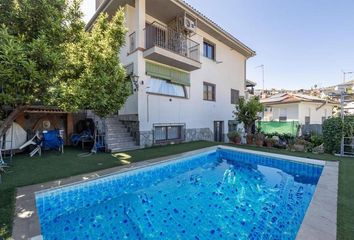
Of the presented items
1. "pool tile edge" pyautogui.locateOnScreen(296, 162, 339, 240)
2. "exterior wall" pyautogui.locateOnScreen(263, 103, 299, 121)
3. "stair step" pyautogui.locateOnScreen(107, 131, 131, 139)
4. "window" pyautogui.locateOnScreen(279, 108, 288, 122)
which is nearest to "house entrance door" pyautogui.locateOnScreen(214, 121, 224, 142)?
"stair step" pyautogui.locateOnScreen(107, 131, 131, 139)

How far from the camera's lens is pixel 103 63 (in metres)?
8.73

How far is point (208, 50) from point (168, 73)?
572 cm

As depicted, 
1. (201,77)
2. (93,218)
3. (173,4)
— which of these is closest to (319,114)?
(201,77)

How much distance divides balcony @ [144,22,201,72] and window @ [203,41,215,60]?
Result: 192cm

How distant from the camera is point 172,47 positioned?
45.9 feet

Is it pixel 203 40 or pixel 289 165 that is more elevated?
pixel 203 40

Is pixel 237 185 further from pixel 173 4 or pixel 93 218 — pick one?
pixel 173 4

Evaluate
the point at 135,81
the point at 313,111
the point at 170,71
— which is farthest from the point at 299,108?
the point at 135,81

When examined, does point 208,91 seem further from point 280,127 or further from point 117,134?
point 117,134

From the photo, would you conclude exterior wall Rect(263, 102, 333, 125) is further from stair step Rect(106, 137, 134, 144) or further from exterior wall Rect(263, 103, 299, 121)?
stair step Rect(106, 137, 134, 144)

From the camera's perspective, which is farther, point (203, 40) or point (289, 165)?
point (203, 40)

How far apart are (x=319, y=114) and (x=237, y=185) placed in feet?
89.4

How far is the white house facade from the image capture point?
1223 centimetres

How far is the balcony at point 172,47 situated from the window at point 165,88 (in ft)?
4.35
